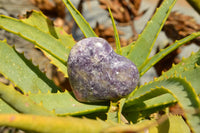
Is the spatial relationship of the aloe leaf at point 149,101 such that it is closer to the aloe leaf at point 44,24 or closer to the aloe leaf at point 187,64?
the aloe leaf at point 187,64

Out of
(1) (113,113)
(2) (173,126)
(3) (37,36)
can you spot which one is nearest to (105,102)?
(1) (113,113)

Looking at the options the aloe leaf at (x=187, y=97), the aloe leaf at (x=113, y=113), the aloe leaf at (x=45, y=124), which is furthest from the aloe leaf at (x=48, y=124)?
the aloe leaf at (x=113, y=113)

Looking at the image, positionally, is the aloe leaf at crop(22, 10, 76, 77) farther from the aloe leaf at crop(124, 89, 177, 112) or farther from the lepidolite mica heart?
the aloe leaf at crop(124, 89, 177, 112)

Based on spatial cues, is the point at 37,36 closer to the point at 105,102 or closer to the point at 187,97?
the point at 105,102

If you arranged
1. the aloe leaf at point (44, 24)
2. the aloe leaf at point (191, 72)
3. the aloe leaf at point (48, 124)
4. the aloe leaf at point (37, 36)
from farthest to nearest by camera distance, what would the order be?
the aloe leaf at point (44, 24)
the aloe leaf at point (37, 36)
the aloe leaf at point (191, 72)
the aloe leaf at point (48, 124)

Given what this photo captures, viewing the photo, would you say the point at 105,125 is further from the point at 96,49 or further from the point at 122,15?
the point at 122,15

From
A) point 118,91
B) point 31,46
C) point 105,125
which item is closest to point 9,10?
point 31,46

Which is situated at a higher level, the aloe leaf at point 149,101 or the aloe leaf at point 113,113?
the aloe leaf at point 149,101
